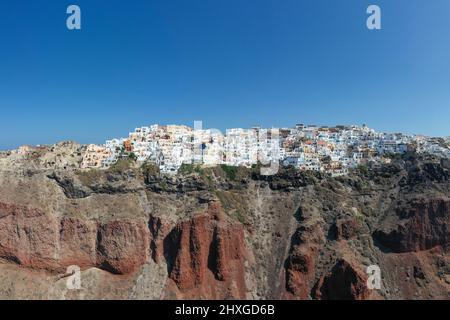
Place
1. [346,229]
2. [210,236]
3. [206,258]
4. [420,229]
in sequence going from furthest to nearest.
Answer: [346,229]
[420,229]
[210,236]
[206,258]

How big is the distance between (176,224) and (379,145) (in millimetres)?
42793

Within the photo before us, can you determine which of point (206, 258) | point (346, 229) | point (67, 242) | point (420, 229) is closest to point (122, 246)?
point (67, 242)

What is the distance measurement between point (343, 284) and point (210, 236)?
17.2 meters

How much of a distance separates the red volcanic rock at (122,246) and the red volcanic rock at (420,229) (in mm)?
32457

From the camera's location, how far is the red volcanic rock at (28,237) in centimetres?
4397

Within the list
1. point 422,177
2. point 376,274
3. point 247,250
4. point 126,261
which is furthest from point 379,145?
point 126,261

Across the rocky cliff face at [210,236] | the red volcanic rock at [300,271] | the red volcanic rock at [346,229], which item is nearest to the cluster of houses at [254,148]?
the rocky cliff face at [210,236]

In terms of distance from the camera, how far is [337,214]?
50062 mm

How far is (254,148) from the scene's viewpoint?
6844 cm

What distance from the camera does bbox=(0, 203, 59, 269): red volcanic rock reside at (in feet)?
144

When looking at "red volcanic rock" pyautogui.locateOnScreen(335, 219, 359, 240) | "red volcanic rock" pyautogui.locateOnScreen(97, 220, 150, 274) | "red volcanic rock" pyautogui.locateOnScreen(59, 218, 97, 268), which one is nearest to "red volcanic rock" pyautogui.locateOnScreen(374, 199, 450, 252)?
"red volcanic rock" pyautogui.locateOnScreen(335, 219, 359, 240)
